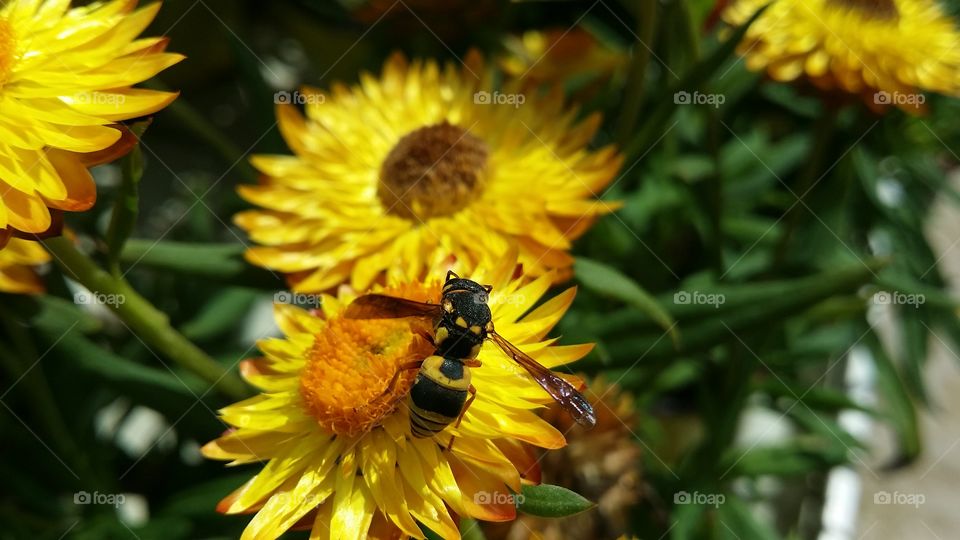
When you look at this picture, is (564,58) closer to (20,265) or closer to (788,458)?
(788,458)

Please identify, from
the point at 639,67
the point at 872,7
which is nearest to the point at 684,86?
the point at 639,67

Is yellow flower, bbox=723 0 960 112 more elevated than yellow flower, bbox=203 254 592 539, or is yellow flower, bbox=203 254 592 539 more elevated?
yellow flower, bbox=723 0 960 112

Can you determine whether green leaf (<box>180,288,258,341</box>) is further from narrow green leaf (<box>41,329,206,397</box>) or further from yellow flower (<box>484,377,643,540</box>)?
yellow flower (<box>484,377,643,540</box>)

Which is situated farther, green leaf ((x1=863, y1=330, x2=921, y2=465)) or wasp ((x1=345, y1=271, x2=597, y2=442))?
green leaf ((x1=863, y1=330, x2=921, y2=465))

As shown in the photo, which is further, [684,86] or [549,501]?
[684,86]

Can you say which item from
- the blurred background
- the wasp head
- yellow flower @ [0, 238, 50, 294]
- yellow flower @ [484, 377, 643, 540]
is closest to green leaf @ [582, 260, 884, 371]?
the blurred background

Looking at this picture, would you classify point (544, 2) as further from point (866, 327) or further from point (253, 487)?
point (253, 487)
